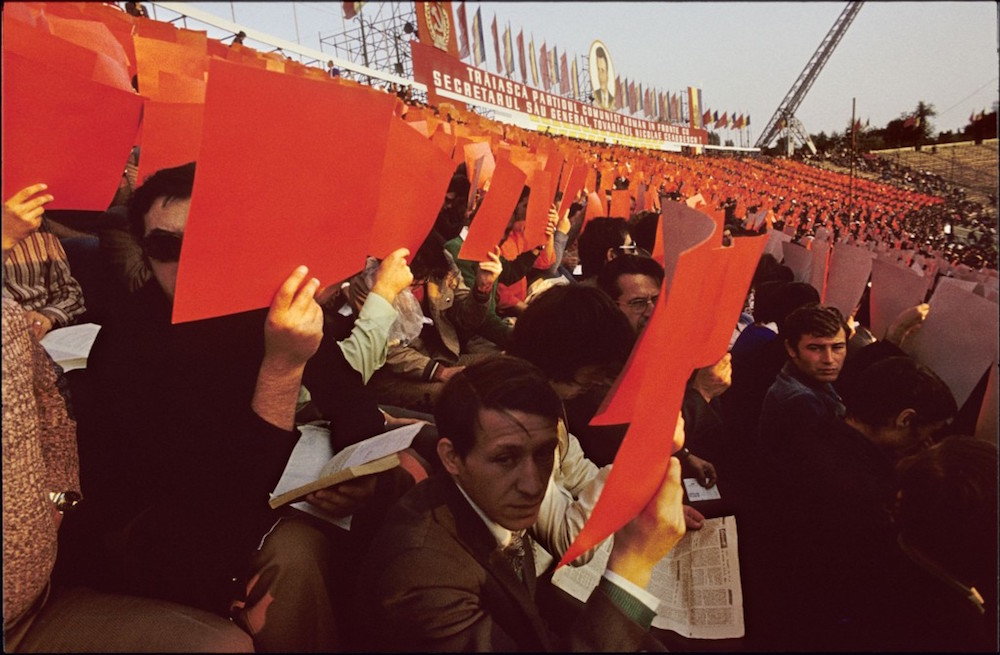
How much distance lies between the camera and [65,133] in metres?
1.12

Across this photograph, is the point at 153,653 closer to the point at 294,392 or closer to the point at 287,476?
the point at 294,392

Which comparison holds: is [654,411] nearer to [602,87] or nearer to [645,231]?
[645,231]

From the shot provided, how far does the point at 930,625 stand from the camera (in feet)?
3.94

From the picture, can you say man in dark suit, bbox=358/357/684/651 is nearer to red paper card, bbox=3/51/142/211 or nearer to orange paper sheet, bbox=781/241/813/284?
red paper card, bbox=3/51/142/211

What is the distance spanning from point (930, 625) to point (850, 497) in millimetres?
582

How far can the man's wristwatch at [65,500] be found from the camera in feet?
3.74

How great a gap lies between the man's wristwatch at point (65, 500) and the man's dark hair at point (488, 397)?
2.45ft

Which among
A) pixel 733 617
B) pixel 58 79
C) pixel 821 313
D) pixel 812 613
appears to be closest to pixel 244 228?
pixel 58 79

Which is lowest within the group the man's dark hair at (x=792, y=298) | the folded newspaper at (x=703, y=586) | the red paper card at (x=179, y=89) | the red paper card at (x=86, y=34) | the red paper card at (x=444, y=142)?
the folded newspaper at (x=703, y=586)

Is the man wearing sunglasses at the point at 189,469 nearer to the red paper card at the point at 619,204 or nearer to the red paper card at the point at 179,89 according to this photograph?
the red paper card at the point at 179,89

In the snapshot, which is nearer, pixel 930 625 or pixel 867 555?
pixel 930 625

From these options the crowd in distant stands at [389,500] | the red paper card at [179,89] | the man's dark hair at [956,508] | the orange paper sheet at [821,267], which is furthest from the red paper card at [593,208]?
the man's dark hair at [956,508]

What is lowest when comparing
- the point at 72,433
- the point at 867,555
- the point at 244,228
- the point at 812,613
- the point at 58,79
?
the point at 812,613

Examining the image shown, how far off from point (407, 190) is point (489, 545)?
1.02m
